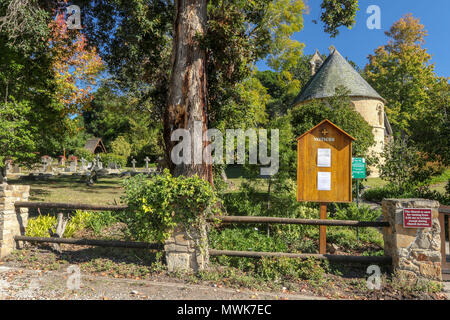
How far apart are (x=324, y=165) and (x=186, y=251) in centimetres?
318

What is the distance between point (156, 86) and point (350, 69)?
77.5ft

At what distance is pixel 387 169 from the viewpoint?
1006cm

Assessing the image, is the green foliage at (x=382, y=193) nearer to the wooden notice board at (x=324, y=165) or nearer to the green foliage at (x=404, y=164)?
Answer: the green foliage at (x=404, y=164)

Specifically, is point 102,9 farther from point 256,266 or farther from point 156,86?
point 256,266

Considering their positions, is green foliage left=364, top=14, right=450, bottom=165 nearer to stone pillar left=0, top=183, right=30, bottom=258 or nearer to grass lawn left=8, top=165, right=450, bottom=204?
grass lawn left=8, top=165, right=450, bottom=204

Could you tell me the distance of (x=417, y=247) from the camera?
446 cm

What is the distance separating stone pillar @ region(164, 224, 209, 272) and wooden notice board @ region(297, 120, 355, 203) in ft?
7.46

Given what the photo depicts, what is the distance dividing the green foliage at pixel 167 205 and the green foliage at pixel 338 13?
5.26m

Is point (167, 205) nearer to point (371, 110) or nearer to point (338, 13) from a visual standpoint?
point (338, 13)

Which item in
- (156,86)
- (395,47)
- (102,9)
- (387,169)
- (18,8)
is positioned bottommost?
(387,169)

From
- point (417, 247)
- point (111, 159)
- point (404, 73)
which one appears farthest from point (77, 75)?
point (404, 73)

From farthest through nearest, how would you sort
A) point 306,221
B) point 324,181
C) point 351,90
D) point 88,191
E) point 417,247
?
point 351,90 → point 88,191 → point 324,181 → point 306,221 → point 417,247
